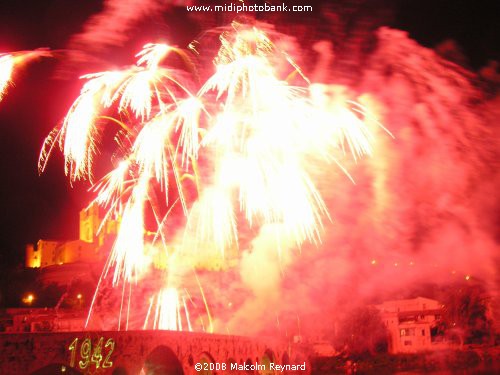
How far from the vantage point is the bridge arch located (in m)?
15.9

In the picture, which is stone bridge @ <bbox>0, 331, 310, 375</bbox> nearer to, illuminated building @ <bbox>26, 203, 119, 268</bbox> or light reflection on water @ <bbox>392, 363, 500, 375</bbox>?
light reflection on water @ <bbox>392, 363, 500, 375</bbox>

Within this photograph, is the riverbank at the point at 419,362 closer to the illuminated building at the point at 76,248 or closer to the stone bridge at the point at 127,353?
the stone bridge at the point at 127,353

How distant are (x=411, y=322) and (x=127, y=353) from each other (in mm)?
26398

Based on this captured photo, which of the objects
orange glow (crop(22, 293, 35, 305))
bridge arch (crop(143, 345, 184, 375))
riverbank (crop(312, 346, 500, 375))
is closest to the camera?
bridge arch (crop(143, 345, 184, 375))

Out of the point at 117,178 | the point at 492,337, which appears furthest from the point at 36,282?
the point at 117,178

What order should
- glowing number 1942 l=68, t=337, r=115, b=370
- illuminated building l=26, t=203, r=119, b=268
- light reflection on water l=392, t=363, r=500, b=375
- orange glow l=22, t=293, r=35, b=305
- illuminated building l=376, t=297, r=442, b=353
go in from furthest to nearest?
illuminated building l=26, t=203, r=119, b=268 < orange glow l=22, t=293, r=35, b=305 < illuminated building l=376, t=297, r=442, b=353 < light reflection on water l=392, t=363, r=500, b=375 < glowing number 1942 l=68, t=337, r=115, b=370

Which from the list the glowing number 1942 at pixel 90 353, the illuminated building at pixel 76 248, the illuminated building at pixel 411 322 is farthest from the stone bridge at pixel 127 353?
the illuminated building at pixel 76 248

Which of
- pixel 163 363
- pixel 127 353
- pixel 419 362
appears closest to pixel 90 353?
pixel 127 353

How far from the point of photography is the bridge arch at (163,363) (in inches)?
627

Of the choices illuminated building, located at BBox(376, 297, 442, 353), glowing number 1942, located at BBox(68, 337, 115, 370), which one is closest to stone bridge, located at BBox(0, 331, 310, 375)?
glowing number 1942, located at BBox(68, 337, 115, 370)

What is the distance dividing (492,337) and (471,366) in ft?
12.4

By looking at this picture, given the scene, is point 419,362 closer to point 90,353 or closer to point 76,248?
point 90,353

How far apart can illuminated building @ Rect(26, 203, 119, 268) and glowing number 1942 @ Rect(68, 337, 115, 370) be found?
52.2 m

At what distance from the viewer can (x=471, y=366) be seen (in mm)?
31359
